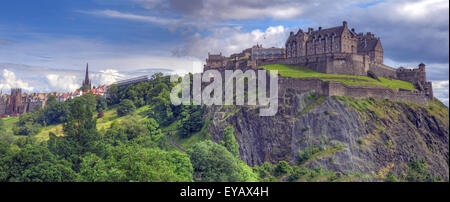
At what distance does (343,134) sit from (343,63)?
16.6 meters

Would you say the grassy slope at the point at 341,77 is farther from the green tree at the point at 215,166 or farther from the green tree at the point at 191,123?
the green tree at the point at 215,166

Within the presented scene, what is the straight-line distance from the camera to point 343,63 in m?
63.3

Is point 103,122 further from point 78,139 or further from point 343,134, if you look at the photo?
point 343,134

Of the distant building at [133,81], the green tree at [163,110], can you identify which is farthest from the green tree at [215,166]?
the distant building at [133,81]

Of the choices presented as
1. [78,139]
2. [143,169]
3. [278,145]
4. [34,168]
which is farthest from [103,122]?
[143,169]

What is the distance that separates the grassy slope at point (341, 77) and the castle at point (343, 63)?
1348 millimetres

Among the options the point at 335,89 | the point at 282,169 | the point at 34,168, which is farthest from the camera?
the point at 335,89

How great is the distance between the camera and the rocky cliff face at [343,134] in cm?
4881

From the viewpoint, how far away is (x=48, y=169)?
40.1 metres

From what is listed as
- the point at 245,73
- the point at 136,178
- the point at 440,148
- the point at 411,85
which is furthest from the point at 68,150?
the point at 411,85

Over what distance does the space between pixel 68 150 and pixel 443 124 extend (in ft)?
162

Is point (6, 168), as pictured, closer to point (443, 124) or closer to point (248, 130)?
point (248, 130)
